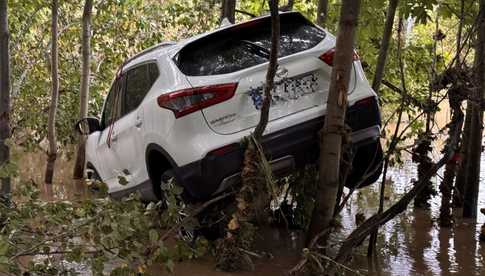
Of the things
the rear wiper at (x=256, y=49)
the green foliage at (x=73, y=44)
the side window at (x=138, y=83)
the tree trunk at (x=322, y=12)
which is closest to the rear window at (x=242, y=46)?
the rear wiper at (x=256, y=49)

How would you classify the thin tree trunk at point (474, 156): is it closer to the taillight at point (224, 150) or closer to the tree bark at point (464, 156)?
the tree bark at point (464, 156)

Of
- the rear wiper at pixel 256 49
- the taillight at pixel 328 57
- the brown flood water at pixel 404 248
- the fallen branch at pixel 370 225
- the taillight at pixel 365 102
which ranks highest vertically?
the rear wiper at pixel 256 49

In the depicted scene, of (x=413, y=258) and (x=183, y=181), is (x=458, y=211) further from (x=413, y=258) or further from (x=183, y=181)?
(x=183, y=181)

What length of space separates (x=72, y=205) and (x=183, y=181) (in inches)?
53.9

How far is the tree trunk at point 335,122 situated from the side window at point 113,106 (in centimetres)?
258

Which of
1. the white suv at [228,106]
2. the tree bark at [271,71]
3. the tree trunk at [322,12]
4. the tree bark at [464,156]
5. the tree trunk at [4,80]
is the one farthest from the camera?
the tree trunk at [322,12]

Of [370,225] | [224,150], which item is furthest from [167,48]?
[370,225]

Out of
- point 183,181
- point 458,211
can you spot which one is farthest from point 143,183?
point 458,211

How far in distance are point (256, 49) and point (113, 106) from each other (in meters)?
2.17

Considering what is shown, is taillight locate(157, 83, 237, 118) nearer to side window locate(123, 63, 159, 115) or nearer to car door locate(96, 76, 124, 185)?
side window locate(123, 63, 159, 115)

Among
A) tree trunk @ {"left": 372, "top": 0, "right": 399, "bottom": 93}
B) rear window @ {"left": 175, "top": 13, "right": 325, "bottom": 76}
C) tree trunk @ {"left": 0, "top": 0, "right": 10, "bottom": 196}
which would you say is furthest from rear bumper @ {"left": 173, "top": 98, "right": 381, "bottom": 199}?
tree trunk @ {"left": 0, "top": 0, "right": 10, "bottom": 196}

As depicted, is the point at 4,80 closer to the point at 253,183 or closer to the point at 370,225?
the point at 253,183

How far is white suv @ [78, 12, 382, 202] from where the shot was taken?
219 inches

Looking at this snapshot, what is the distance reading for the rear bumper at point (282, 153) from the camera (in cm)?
552
